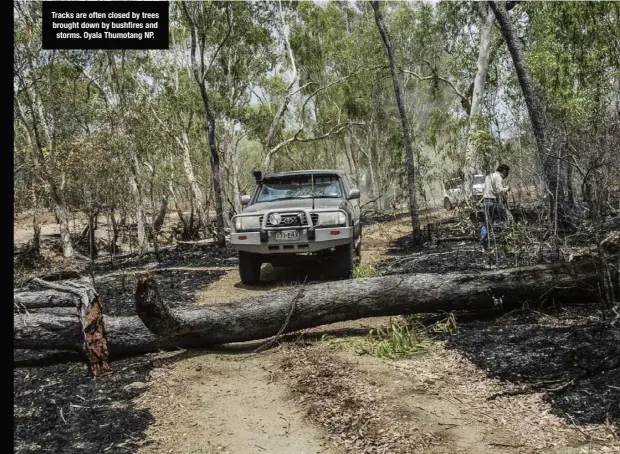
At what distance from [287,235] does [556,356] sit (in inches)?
160

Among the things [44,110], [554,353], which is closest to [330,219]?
[554,353]

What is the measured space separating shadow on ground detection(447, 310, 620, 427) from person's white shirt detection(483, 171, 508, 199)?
3.25 meters

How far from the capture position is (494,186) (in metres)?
8.16

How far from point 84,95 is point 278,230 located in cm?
1721

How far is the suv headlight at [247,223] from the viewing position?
24.7ft

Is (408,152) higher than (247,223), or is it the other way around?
(408,152)

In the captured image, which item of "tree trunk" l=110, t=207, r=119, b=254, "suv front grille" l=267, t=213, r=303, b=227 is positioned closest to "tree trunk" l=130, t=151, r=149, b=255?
"tree trunk" l=110, t=207, r=119, b=254

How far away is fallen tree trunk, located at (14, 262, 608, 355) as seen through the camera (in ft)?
16.3

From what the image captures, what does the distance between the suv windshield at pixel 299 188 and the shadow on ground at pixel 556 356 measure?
3.83 m

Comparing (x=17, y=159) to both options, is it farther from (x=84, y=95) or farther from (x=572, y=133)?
(x=572, y=133)

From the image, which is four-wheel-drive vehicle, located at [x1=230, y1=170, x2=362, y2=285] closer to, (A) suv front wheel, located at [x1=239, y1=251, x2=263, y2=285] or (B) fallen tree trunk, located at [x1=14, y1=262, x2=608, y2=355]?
(A) suv front wheel, located at [x1=239, y1=251, x2=263, y2=285]

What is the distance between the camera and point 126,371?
4.71 meters

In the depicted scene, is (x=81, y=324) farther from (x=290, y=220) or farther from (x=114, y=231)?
(x=114, y=231)

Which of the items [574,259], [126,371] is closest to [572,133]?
[574,259]
